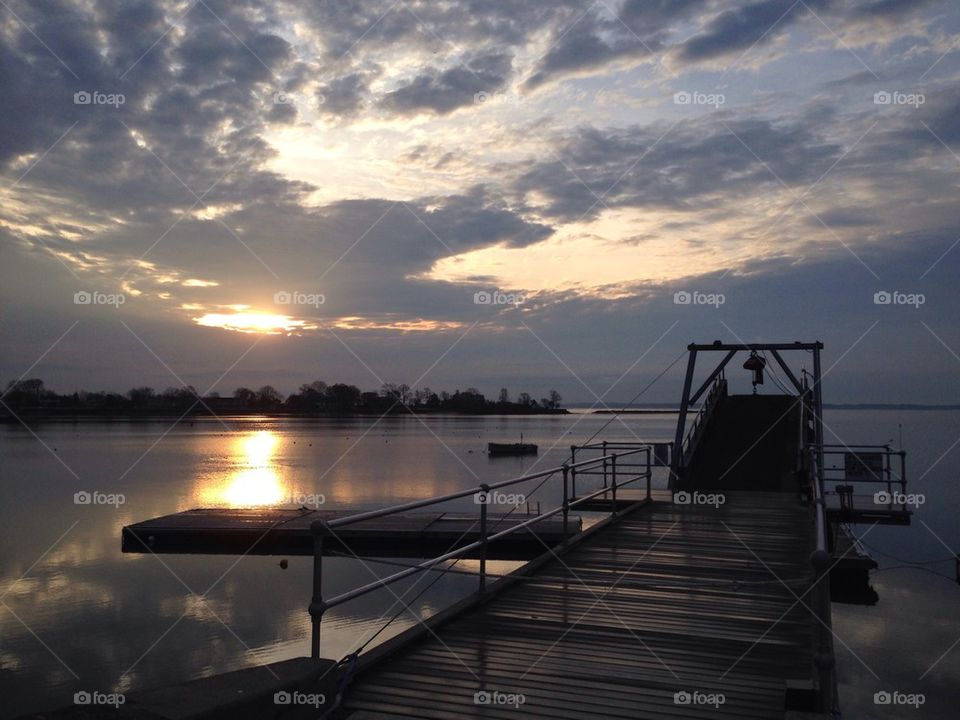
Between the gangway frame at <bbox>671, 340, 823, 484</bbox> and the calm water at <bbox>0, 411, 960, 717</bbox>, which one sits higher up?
the gangway frame at <bbox>671, 340, 823, 484</bbox>

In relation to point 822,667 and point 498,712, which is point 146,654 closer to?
point 498,712

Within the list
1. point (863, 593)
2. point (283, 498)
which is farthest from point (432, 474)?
point (863, 593)

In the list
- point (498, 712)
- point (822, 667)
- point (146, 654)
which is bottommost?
point (146, 654)

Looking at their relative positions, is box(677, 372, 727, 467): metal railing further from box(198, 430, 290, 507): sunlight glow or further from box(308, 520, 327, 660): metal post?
box(198, 430, 290, 507): sunlight glow

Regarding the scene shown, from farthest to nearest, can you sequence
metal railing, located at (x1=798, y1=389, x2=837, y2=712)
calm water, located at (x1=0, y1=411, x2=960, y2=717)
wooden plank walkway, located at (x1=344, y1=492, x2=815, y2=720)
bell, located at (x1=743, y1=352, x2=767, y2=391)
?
1. bell, located at (x1=743, y1=352, x2=767, y2=391)
2. calm water, located at (x1=0, y1=411, x2=960, y2=717)
3. wooden plank walkway, located at (x1=344, y1=492, x2=815, y2=720)
4. metal railing, located at (x1=798, y1=389, x2=837, y2=712)

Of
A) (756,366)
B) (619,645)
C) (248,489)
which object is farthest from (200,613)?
(248,489)

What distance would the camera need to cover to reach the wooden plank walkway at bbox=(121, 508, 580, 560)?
749 inches

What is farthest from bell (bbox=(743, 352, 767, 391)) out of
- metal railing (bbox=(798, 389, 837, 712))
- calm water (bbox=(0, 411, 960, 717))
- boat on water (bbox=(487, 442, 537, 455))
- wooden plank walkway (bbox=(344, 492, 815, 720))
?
boat on water (bbox=(487, 442, 537, 455))

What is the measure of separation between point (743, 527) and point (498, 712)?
8330mm

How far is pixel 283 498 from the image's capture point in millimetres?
38656

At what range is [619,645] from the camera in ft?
20.2

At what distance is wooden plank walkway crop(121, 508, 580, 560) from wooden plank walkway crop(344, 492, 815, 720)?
29.6 ft

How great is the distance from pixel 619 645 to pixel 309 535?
16366mm

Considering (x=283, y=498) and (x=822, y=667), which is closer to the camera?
(x=822, y=667)
